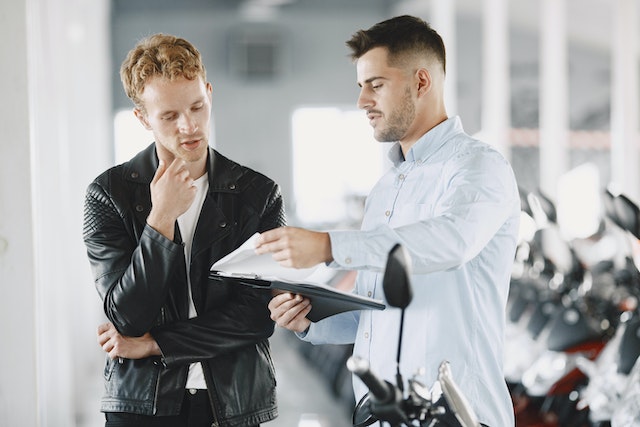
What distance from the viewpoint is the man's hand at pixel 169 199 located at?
1.92 metres

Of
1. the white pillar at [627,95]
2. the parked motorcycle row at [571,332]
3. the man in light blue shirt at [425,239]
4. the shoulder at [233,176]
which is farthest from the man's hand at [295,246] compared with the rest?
the white pillar at [627,95]

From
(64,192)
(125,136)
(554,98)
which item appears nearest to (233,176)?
(64,192)

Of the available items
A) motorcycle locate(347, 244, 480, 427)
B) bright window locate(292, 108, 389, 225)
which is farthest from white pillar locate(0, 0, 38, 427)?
bright window locate(292, 108, 389, 225)

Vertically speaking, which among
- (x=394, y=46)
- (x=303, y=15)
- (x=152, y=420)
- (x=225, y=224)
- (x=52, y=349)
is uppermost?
(x=303, y=15)

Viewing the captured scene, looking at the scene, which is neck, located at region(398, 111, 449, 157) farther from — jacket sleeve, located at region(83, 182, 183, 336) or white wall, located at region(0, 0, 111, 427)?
white wall, located at region(0, 0, 111, 427)

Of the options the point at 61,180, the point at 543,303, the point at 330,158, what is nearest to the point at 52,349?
the point at 61,180

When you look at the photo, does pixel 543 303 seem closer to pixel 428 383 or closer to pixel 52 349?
pixel 52 349

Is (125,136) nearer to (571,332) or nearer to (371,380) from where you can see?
(571,332)

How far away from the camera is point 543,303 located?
179 inches

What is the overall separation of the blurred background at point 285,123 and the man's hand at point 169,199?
2.91 ft

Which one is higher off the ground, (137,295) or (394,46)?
(394,46)

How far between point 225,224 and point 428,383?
1.72 ft

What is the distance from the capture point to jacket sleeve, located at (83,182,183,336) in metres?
1.89

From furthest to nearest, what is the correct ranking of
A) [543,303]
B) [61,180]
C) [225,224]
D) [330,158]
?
[330,158]
[61,180]
[543,303]
[225,224]
